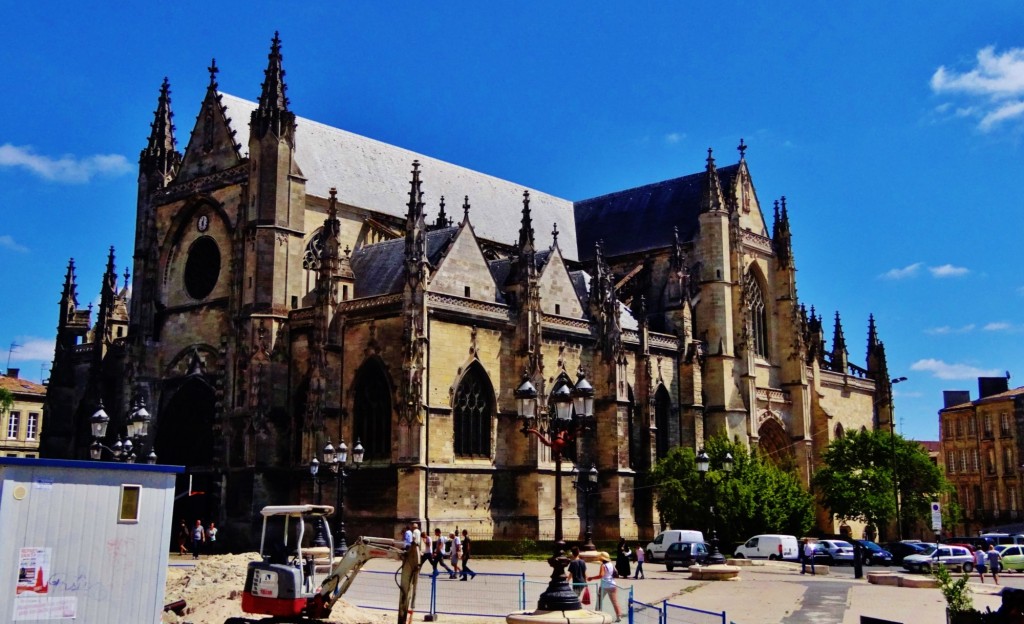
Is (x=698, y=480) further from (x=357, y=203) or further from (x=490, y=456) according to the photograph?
(x=357, y=203)

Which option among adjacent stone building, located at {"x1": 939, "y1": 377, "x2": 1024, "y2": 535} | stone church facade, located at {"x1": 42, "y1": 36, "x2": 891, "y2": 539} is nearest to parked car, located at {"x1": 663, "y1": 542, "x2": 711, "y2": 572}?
stone church facade, located at {"x1": 42, "y1": 36, "x2": 891, "y2": 539}

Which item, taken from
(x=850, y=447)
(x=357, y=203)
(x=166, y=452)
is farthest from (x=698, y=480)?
(x=166, y=452)

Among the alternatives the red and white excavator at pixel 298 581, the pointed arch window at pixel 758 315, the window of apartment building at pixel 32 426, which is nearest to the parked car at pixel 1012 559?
the pointed arch window at pixel 758 315

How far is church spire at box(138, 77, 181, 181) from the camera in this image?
4544 cm

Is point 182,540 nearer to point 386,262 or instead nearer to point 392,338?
point 392,338

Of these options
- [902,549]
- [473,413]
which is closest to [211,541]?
[473,413]

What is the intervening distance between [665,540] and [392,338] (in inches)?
460

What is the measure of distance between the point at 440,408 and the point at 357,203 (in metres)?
11.9

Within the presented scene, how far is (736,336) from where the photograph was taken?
50.0m

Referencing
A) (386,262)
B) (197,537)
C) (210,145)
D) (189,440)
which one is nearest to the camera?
(197,537)

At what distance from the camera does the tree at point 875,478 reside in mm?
49062

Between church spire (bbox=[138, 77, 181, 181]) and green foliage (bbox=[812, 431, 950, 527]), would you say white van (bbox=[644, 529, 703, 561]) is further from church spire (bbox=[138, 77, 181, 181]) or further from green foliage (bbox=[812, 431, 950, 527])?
church spire (bbox=[138, 77, 181, 181])

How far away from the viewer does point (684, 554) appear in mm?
34188

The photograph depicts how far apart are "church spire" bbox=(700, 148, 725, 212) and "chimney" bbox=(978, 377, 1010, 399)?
36.0 m
